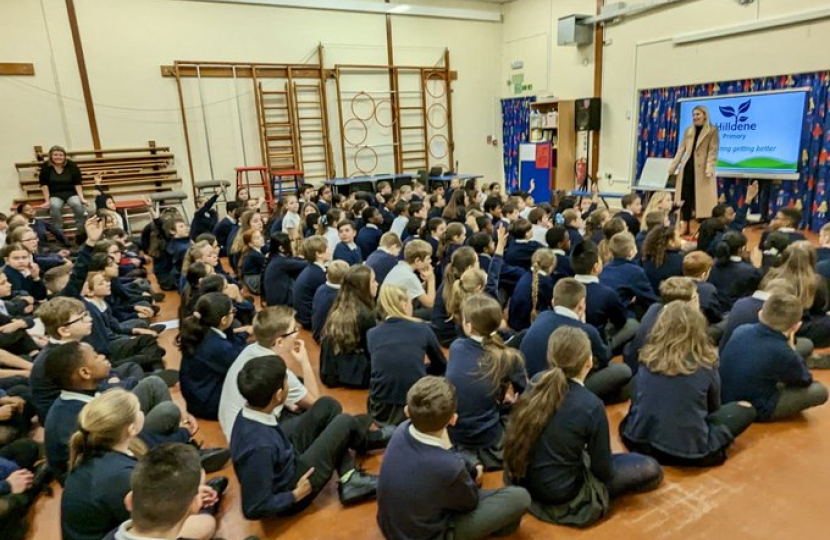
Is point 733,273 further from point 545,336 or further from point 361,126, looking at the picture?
point 361,126

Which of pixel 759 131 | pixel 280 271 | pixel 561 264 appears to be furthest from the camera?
pixel 759 131

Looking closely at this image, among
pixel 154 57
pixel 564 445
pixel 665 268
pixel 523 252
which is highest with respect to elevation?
pixel 154 57

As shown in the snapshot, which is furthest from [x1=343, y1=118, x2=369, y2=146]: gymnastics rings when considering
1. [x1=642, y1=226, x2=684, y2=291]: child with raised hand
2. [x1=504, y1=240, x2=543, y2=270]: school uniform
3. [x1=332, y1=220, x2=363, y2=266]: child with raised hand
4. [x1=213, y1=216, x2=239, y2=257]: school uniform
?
[x1=642, y1=226, x2=684, y2=291]: child with raised hand

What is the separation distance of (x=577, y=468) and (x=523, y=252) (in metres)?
2.68

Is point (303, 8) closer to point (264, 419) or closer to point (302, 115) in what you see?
point (302, 115)

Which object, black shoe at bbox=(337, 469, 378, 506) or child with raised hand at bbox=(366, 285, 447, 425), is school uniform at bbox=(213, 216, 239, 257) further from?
black shoe at bbox=(337, 469, 378, 506)

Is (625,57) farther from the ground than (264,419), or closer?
farther from the ground

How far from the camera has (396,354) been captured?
9.12 feet

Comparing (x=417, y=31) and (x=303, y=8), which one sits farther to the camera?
(x=417, y=31)

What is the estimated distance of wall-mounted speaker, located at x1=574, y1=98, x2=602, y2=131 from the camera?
394 inches

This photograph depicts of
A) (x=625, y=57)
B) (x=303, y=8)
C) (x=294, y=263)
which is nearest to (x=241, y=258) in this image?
(x=294, y=263)

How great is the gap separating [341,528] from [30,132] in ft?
30.7

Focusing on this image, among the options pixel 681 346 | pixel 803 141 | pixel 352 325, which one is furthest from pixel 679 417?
pixel 803 141

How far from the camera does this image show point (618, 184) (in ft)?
32.9
